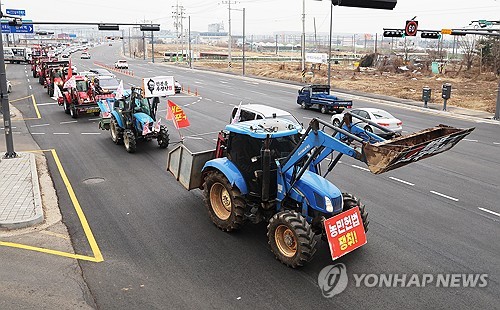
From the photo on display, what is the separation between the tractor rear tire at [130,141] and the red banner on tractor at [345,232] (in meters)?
10.9

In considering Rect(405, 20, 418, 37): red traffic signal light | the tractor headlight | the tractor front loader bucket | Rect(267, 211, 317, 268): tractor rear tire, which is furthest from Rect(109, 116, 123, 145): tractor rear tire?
Rect(405, 20, 418, 37): red traffic signal light

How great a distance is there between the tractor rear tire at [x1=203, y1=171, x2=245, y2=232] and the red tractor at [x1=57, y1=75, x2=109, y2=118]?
56.6 feet

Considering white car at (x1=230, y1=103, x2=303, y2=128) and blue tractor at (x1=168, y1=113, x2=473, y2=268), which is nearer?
blue tractor at (x1=168, y1=113, x2=473, y2=268)

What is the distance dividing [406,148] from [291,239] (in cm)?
289

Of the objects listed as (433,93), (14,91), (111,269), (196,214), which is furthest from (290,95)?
(111,269)

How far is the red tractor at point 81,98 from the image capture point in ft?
84.9

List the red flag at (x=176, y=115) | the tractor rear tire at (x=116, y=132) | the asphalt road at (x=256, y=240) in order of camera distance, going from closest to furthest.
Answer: the asphalt road at (x=256, y=240) → the red flag at (x=176, y=115) → the tractor rear tire at (x=116, y=132)

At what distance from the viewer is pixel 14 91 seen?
39.3 meters

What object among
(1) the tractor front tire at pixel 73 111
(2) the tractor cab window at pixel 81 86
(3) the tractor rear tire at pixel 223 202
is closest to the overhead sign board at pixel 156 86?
(3) the tractor rear tire at pixel 223 202

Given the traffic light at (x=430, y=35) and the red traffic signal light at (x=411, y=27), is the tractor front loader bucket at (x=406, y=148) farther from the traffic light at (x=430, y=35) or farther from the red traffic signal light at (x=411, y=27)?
the traffic light at (x=430, y=35)

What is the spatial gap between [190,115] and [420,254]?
790 inches

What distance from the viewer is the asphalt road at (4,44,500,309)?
25.5ft

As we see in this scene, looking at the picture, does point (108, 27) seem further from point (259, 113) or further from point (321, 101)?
point (259, 113)

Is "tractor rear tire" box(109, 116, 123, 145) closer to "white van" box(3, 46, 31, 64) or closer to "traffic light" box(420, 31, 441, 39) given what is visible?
"traffic light" box(420, 31, 441, 39)
